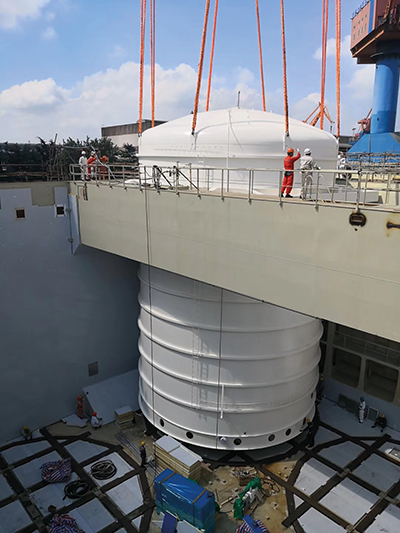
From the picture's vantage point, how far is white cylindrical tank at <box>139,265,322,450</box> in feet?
36.6

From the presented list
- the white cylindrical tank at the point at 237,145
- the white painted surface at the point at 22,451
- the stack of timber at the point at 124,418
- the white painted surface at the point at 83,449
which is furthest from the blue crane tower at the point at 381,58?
the white painted surface at the point at 22,451

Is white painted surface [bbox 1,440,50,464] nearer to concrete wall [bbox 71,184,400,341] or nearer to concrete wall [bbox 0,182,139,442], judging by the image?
concrete wall [bbox 0,182,139,442]

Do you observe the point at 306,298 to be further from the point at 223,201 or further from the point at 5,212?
the point at 5,212

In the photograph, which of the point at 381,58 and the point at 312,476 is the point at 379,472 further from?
the point at 381,58

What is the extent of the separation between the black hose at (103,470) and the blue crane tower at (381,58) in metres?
29.5

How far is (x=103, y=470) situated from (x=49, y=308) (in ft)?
17.8

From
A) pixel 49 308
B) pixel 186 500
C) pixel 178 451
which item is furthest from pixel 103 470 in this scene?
pixel 49 308

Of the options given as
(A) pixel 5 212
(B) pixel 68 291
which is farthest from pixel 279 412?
(A) pixel 5 212

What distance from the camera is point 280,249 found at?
25.5ft

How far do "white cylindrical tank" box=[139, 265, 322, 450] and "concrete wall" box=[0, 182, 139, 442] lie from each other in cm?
292

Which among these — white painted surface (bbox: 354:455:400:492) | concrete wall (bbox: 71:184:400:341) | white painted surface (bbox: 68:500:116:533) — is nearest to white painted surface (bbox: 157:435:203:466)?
white painted surface (bbox: 68:500:116:533)

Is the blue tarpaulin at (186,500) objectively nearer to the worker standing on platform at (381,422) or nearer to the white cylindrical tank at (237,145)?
the worker standing on platform at (381,422)

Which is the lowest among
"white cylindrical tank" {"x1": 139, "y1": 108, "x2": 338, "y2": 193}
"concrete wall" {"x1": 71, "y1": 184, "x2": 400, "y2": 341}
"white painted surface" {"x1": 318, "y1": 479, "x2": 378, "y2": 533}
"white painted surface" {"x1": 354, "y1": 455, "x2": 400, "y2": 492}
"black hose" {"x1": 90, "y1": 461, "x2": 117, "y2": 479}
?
"white painted surface" {"x1": 354, "y1": 455, "x2": 400, "y2": 492}

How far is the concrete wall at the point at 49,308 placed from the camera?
13.0 metres
